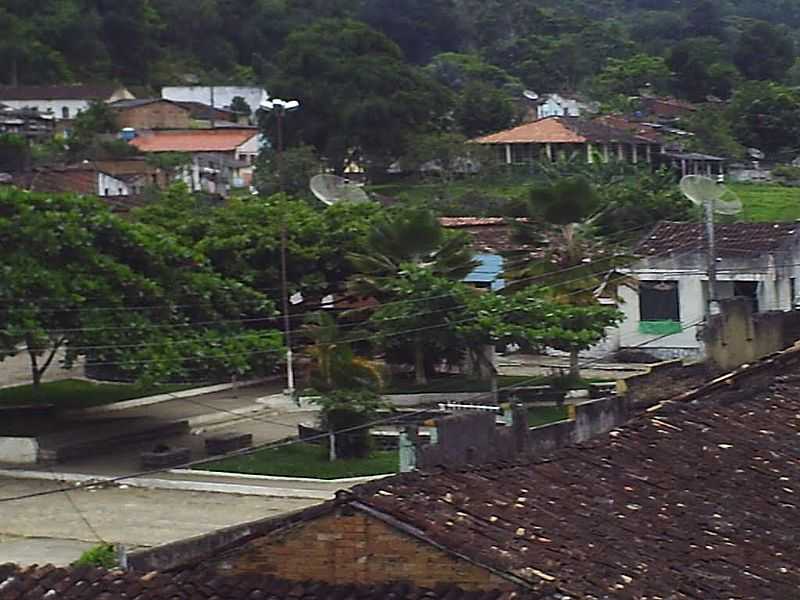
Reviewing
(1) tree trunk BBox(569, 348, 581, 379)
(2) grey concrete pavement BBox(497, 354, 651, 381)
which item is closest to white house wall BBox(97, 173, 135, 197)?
(2) grey concrete pavement BBox(497, 354, 651, 381)

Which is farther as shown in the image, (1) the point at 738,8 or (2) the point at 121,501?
(1) the point at 738,8

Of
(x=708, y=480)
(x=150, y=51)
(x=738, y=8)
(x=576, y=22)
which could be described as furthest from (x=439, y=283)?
(x=738, y=8)

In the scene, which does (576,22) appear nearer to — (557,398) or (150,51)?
(150,51)

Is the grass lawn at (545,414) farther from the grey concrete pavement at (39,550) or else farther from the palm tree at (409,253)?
the grey concrete pavement at (39,550)

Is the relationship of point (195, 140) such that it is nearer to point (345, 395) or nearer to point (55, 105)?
point (55, 105)

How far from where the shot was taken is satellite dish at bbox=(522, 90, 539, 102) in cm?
7791

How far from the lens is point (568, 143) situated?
51406 mm

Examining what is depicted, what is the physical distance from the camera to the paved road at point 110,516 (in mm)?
19312

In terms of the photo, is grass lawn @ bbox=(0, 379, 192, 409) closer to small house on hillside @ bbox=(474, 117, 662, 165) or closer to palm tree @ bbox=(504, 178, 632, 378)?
palm tree @ bbox=(504, 178, 632, 378)

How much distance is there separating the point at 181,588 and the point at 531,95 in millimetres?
74626

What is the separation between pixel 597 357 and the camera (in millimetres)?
32375

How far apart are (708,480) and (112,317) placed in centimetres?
1539

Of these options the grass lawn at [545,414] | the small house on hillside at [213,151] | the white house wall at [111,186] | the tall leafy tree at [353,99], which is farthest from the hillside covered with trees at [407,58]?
the grass lawn at [545,414]

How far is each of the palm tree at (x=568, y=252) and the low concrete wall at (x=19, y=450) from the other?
29.7 ft
